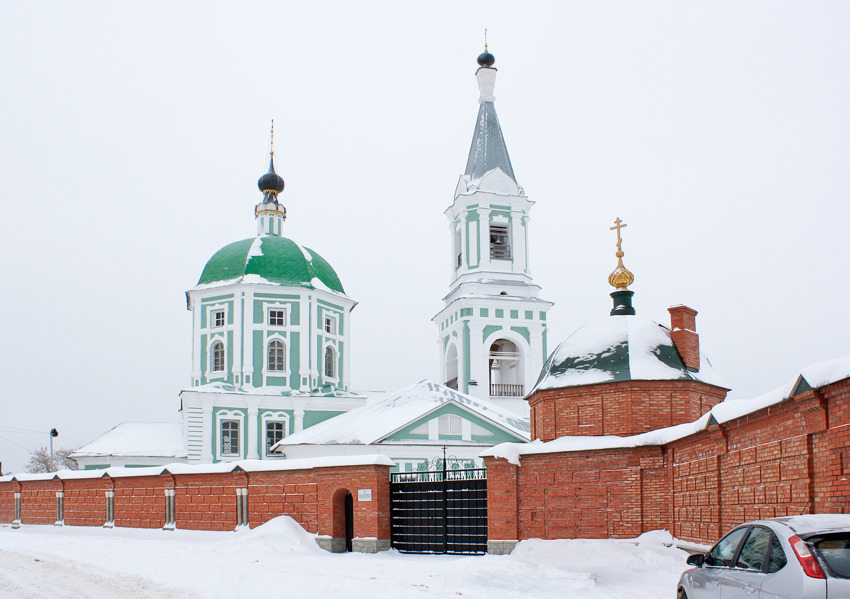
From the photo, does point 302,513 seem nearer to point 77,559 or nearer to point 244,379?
point 77,559

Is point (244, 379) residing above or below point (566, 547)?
above

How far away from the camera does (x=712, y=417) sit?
1178 centimetres

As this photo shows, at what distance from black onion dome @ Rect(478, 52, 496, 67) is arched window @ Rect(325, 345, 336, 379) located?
46.7 feet

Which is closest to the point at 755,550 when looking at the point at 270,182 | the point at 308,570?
the point at 308,570

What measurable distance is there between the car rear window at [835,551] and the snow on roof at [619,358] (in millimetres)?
10945

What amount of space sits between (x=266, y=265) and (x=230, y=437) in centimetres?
727

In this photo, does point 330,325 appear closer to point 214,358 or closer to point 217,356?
point 217,356

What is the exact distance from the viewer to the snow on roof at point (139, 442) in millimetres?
34312

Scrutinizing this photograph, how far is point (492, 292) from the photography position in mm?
34688

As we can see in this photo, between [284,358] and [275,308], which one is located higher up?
[275,308]

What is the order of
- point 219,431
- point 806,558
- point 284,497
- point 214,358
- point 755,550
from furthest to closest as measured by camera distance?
point 214,358 < point 219,431 < point 284,497 < point 755,550 < point 806,558

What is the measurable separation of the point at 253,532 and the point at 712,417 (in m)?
9.93

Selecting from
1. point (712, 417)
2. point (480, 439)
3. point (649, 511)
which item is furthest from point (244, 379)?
point (712, 417)

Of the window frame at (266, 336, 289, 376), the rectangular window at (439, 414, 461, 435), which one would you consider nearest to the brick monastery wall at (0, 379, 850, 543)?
the rectangular window at (439, 414, 461, 435)
